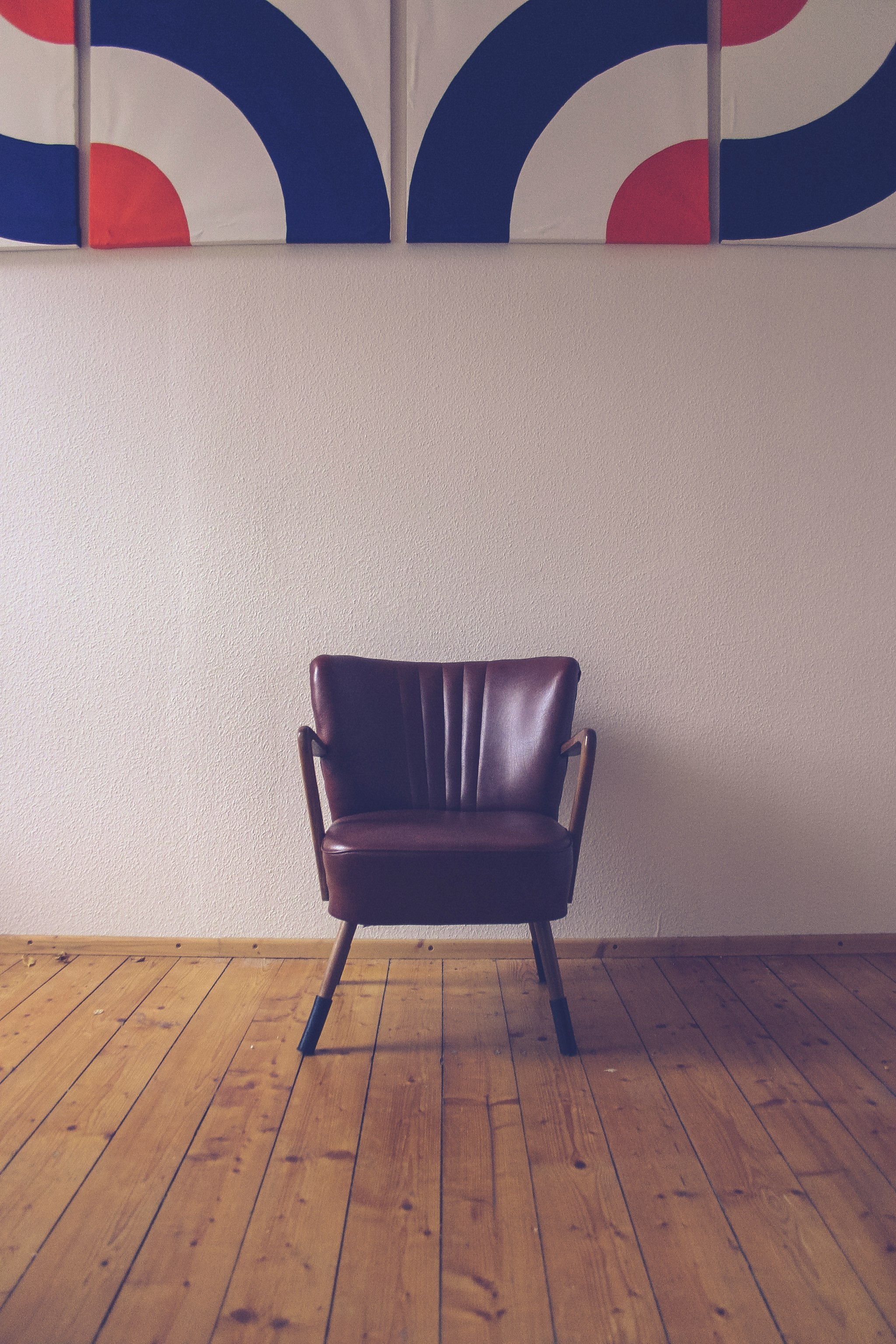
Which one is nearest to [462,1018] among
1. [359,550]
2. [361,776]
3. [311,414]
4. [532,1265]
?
[361,776]

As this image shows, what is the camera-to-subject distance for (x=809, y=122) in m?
2.27

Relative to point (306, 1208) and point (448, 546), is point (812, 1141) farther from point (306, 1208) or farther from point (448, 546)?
point (448, 546)

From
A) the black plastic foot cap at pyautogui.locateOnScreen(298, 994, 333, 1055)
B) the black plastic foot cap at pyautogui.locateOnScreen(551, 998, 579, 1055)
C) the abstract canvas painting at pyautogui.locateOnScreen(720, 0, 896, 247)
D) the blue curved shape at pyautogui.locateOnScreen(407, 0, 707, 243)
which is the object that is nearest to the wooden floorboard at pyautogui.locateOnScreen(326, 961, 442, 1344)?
the black plastic foot cap at pyautogui.locateOnScreen(298, 994, 333, 1055)

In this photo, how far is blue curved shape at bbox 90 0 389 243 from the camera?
7.29ft

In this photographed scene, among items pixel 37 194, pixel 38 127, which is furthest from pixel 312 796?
pixel 38 127

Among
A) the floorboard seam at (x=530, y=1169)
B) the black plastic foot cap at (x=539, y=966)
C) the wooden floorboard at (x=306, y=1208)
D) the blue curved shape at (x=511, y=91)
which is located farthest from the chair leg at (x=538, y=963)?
the blue curved shape at (x=511, y=91)

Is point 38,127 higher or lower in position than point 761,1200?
higher

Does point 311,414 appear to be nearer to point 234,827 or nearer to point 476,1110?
point 234,827

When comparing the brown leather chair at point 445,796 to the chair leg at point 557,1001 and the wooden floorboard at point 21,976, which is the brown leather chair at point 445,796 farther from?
the wooden floorboard at point 21,976

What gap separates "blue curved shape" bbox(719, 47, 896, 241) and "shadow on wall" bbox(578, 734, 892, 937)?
1449 mm

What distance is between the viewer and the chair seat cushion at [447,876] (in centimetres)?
176

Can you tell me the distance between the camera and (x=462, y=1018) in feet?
6.56

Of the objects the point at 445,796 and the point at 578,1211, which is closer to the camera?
the point at 578,1211

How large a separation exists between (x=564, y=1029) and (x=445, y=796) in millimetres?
629
